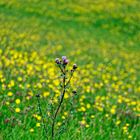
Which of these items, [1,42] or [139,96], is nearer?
[139,96]

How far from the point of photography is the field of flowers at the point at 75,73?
16.4 ft

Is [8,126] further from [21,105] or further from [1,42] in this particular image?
[1,42]

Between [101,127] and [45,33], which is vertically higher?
[45,33]

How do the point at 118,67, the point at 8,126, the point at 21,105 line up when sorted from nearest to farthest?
the point at 8,126 < the point at 21,105 < the point at 118,67

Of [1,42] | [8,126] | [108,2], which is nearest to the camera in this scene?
[8,126]

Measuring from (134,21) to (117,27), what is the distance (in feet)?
6.93

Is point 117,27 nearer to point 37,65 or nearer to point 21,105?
point 37,65

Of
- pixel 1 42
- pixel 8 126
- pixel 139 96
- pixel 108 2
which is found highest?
pixel 108 2

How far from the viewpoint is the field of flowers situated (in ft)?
16.4

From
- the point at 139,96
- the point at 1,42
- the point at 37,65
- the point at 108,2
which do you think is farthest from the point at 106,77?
the point at 108,2

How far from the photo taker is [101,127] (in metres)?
5.43

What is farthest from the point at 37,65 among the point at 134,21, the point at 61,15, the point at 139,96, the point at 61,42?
the point at 134,21

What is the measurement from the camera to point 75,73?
834cm

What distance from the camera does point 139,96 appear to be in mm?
8414
